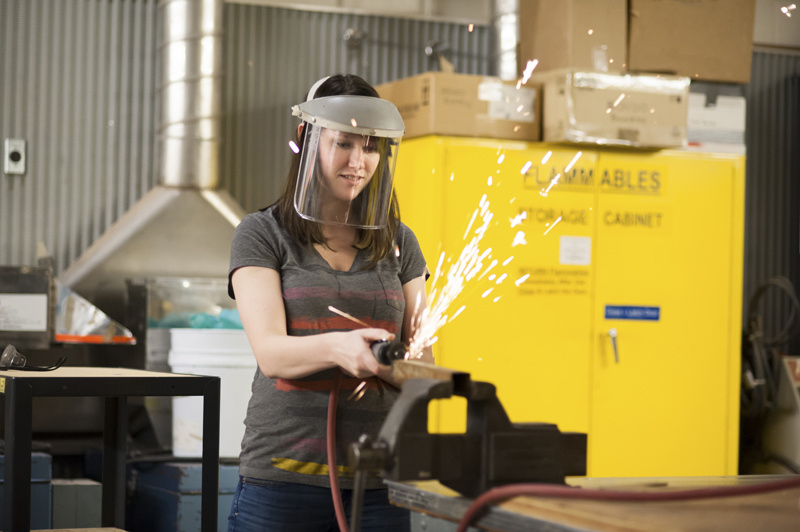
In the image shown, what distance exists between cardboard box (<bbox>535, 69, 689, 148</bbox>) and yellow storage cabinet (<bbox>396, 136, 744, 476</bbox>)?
0.13 m

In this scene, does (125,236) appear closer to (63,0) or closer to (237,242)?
(63,0)

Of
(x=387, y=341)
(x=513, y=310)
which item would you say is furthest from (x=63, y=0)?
(x=387, y=341)

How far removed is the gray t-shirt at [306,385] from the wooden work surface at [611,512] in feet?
1.05

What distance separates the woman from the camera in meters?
1.54

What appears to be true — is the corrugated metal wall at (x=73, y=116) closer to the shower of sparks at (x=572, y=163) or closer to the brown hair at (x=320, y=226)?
the shower of sparks at (x=572, y=163)

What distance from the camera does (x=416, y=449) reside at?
1.14m

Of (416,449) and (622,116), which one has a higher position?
(622,116)

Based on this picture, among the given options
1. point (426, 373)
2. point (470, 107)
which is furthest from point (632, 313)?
point (426, 373)

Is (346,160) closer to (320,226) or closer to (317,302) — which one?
(320,226)

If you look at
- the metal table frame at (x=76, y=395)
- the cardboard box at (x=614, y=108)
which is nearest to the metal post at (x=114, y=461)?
the metal table frame at (x=76, y=395)

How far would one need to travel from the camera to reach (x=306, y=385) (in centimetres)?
156

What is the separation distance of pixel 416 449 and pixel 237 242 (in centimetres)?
61

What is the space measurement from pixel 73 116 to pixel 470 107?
184 cm

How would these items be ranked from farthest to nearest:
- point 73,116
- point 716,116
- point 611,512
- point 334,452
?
point 73,116 → point 716,116 → point 334,452 → point 611,512
